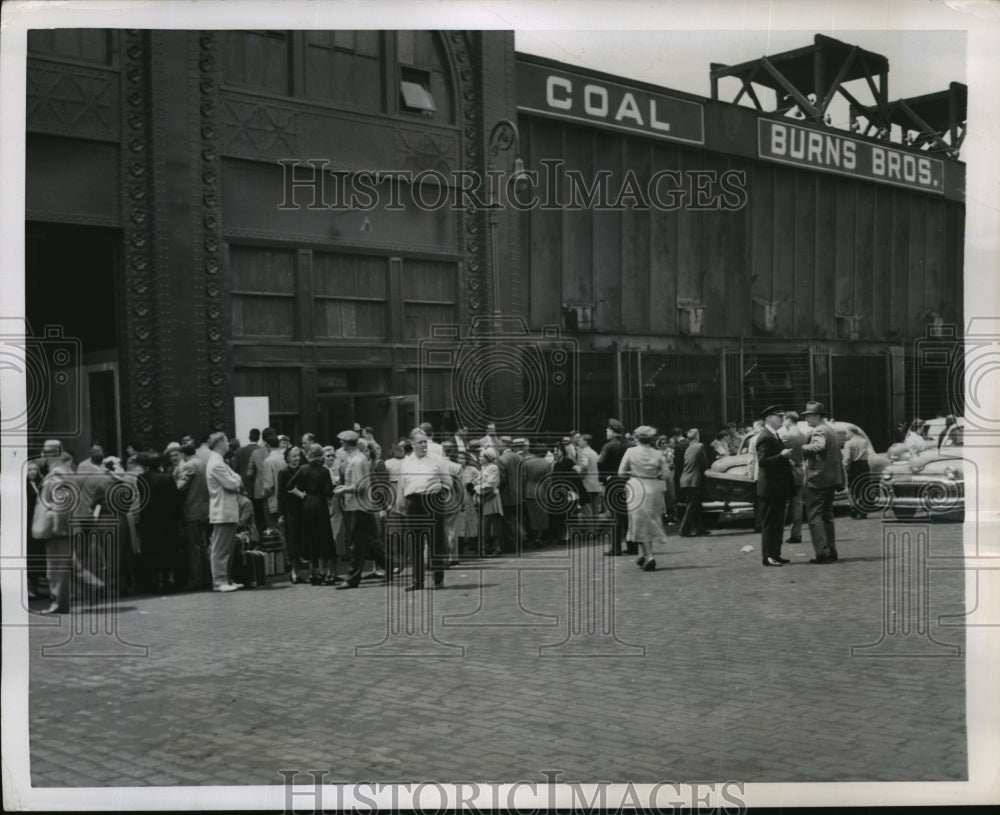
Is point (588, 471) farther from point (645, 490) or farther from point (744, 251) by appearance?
point (744, 251)

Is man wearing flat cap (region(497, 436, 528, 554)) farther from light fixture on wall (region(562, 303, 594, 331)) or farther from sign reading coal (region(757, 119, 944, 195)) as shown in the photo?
sign reading coal (region(757, 119, 944, 195))

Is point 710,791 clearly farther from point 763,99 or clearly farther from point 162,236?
point 162,236

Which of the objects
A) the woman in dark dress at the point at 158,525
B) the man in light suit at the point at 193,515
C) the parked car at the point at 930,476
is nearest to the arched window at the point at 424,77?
the man in light suit at the point at 193,515

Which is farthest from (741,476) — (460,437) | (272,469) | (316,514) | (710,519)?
(272,469)

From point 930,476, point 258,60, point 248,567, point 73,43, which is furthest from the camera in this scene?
point 248,567

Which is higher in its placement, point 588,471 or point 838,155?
point 838,155

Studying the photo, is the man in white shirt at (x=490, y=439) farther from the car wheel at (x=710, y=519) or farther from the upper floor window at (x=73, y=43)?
the upper floor window at (x=73, y=43)

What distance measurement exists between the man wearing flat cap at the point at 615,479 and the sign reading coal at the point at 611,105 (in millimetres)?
2260

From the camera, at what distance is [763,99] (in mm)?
7512

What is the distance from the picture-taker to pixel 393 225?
741 centimetres

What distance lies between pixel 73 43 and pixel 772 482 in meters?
6.34

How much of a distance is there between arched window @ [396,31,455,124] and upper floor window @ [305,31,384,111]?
6.8 inches

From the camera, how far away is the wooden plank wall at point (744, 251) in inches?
297

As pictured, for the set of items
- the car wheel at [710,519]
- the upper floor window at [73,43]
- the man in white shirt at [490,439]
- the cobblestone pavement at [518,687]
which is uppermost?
the upper floor window at [73,43]
